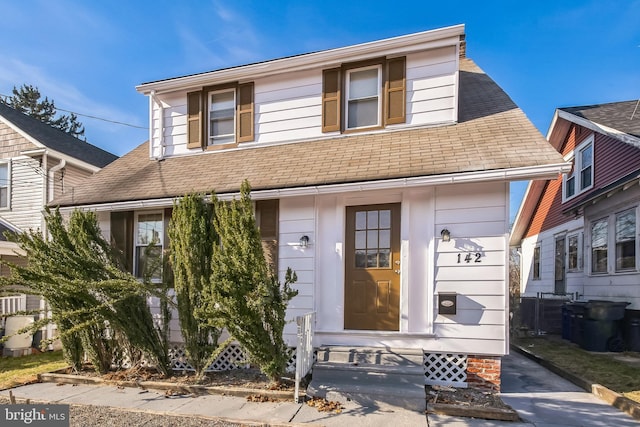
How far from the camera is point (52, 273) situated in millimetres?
5398

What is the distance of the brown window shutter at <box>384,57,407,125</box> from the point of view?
21.6 ft

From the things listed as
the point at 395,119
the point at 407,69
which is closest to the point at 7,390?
the point at 395,119

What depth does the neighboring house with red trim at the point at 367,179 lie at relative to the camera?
16.9 ft

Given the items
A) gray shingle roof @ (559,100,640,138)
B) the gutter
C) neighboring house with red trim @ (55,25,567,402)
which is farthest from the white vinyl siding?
gray shingle roof @ (559,100,640,138)

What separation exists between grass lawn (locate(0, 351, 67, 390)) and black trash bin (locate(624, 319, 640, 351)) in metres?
11.3

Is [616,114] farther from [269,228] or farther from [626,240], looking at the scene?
[269,228]

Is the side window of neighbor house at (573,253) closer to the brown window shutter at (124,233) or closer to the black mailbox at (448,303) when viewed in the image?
the black mailbox at (448,303)

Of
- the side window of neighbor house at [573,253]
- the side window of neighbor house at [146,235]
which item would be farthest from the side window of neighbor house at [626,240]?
the side window of neighbor house at [146,235]

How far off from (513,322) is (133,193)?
990 cm

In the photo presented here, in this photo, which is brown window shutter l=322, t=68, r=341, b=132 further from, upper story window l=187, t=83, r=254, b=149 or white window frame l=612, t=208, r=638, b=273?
white window frame l=612, t=208, r=638, b=273

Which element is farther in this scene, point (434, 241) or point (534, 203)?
point (534, 203)

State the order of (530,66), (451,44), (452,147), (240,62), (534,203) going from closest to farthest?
(452,147) < (451,44) < (240,62) < (530,66) < (534,203)

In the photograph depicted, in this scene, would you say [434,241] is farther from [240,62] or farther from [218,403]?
[240,62]

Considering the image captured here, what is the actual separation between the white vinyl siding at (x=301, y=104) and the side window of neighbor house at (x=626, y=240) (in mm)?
5234
